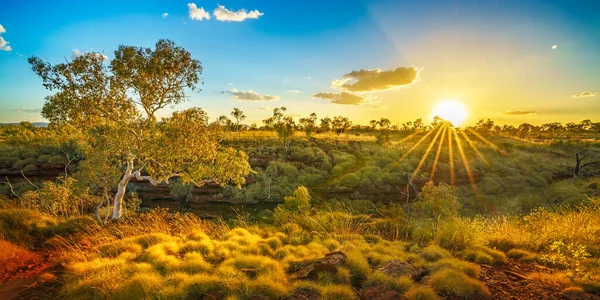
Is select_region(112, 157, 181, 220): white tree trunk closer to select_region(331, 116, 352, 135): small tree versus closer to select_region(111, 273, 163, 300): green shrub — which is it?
select_region(111, 273, 163, 300): green shrub

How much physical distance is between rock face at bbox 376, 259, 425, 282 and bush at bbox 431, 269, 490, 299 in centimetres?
44

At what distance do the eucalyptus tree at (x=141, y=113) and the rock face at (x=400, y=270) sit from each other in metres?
8.39

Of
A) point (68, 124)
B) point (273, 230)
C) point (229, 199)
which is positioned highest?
point (68, 124)

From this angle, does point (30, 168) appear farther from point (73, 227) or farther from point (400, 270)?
point (400, 270)

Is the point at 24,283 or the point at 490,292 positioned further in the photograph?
the point at 24,283

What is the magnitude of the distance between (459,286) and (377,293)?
1665 millimetres

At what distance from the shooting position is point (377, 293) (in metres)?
5.84

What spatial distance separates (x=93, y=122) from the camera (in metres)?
12.5

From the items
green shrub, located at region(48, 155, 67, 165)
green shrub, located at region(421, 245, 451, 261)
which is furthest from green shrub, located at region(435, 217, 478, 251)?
green shrub, located at region(48, 155, 67, 165)

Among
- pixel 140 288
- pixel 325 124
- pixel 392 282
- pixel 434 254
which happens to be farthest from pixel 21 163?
pixel 325 124

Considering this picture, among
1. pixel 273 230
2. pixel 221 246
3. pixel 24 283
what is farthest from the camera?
pixel 273 230

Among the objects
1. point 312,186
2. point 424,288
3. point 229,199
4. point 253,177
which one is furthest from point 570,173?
point 424,288

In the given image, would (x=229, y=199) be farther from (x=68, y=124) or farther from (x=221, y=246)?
(x=221, y=246)

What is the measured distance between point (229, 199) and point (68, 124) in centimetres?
2257
